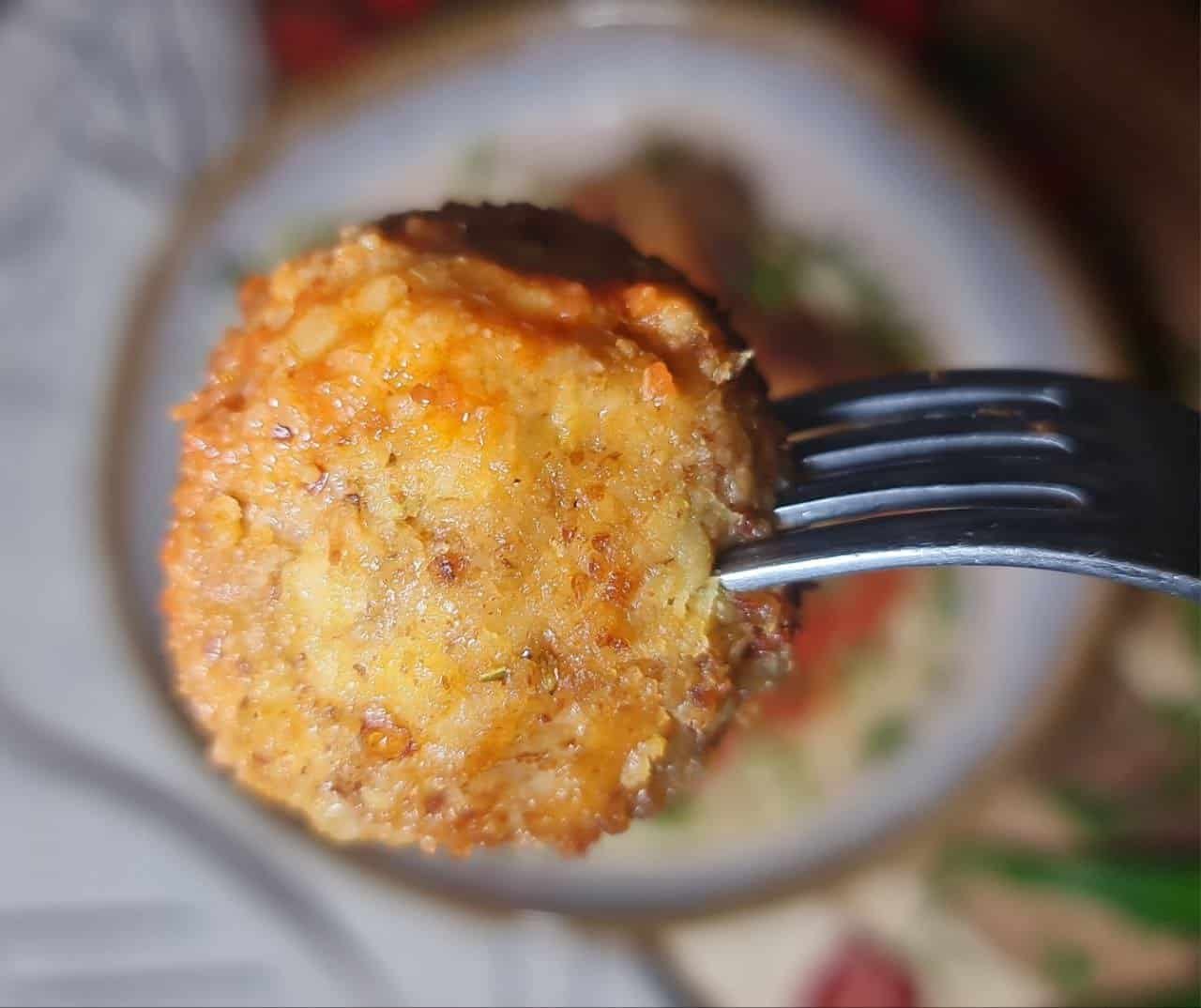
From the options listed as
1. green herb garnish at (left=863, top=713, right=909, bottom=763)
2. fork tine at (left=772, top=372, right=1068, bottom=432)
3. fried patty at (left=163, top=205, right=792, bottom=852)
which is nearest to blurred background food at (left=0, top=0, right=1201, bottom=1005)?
green herb garnish at (left=863, top=713, right=909, bottom=763)

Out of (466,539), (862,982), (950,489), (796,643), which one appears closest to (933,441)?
(950,489)

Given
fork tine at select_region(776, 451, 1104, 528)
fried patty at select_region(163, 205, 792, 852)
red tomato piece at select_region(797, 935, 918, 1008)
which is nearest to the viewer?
fried patty at select_region(163, 205, 792, 852)

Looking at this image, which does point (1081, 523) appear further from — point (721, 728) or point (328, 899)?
point (328, 899)

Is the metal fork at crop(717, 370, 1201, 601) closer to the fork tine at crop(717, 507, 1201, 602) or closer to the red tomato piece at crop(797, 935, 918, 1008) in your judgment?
the fork tine at crop(717, 507, 1201, 602)

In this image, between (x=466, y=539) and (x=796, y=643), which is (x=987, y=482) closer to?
(x=466, y=539)

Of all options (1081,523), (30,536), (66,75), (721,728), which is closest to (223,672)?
(721,728)

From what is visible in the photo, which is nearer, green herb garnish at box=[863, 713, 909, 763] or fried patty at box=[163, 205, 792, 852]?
fried patty at box=[163, 205, 792, 852]
